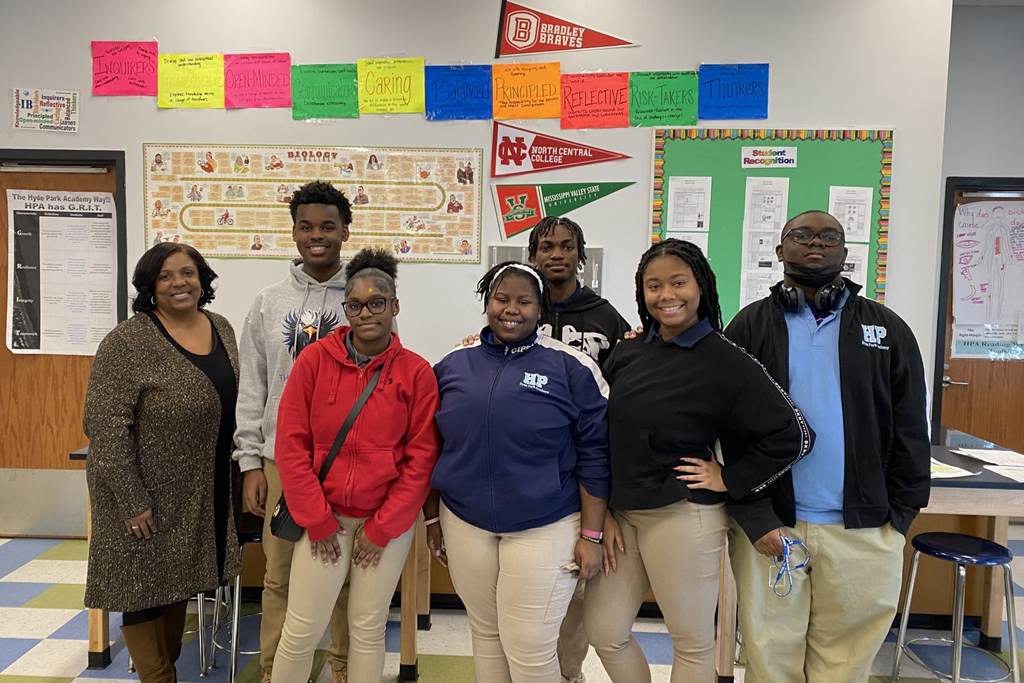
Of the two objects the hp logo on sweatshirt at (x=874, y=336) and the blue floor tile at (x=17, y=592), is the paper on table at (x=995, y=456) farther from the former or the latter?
the blue floor tile at (x=17, y=592)

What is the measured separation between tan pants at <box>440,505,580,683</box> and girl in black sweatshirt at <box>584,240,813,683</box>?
0.14 m

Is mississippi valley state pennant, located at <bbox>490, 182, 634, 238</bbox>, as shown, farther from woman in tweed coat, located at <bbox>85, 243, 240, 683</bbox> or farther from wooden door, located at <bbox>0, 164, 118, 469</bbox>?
wooden door, located at <bbox>0, 164, 118, 469</bbox>

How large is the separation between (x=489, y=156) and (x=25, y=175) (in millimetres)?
2519

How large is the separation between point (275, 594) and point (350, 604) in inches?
15.9

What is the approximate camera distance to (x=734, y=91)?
9.98 feet

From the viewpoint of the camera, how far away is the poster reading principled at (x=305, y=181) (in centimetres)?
316

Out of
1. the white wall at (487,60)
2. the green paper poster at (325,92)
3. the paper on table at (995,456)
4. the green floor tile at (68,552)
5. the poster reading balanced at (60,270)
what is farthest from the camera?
the poster reading balanced at (60,270)

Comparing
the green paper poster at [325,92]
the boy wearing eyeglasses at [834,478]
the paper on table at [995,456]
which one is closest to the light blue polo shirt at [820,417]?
the boy wearing eyeglasses at [834,478]

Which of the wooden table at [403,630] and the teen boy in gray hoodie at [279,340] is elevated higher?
the teen boy in gray hoodie at [279,340]

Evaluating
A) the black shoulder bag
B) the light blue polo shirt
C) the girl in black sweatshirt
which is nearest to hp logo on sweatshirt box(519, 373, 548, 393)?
the girl in black sweatshirt

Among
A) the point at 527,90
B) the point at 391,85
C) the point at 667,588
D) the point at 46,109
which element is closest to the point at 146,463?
the point at 667,588

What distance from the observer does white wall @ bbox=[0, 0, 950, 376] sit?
9.89 ft

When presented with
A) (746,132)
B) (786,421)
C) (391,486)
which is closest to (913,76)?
(746,132)

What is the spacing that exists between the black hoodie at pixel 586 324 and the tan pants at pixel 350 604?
2.34 ft
